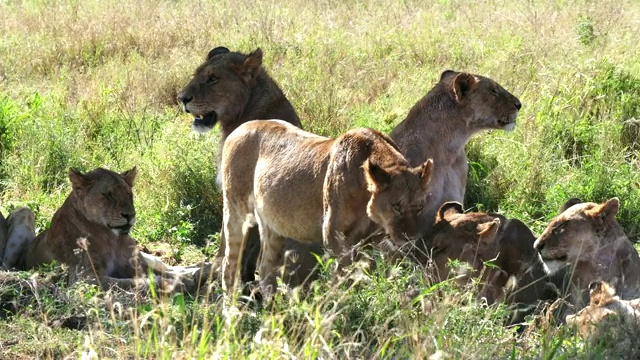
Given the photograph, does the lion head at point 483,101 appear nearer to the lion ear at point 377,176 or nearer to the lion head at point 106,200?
the lion ear at point 377,176

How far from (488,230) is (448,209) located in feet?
→ 1.78

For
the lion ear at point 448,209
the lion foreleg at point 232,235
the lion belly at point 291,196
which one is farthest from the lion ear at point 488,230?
the lion foreleg at point 232,235

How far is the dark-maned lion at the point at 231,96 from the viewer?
9.72m

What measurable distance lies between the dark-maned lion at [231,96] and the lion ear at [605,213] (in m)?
3.05

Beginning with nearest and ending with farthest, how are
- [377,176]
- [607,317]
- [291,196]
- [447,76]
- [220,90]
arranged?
[607,317] → [377,176] → [291,196] → [447,76] → [220,90]

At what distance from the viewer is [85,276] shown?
27.9 feet

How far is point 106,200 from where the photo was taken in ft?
28.6

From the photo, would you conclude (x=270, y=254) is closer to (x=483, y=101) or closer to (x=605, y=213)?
(x=483, y=101)

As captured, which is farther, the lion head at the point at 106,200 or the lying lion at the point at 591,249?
the lion head at the point at 106,200

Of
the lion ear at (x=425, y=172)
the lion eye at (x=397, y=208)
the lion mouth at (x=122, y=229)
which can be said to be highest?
the lion ear at (x=425, y=172)

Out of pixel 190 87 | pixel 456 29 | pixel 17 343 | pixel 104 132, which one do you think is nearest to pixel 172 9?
pixel 456 29

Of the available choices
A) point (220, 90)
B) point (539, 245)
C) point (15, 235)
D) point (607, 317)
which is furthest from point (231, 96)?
point (607, 317)

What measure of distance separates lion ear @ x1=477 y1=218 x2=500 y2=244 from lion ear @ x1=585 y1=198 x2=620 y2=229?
22.4 inches

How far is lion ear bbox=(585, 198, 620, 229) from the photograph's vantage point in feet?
24.3
